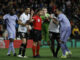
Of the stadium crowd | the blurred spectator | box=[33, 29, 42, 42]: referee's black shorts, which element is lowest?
the blurred spectator

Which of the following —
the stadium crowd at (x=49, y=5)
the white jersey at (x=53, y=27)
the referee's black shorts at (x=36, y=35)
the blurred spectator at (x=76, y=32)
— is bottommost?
the blurred spectator at (x=76, y=32)

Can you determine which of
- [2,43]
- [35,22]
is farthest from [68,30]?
[2,43]

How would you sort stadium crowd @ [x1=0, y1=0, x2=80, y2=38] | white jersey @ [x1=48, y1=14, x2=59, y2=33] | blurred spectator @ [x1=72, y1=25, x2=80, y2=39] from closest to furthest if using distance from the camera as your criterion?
1. white jersey @ [x1=48, y1=14, x2=59, y2=33]
2. blurred spectator @ [x1=72, y1=25, x2=80, y2=39]
3. stadium crowd @ [x1=0, y1=0, x2=80, y2=38]

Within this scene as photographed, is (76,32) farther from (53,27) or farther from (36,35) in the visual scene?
(36,35)

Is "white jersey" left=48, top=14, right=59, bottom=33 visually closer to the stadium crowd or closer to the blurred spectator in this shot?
the blurred spectator

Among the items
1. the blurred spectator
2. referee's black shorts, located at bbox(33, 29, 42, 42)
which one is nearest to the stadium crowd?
the blurred spectator

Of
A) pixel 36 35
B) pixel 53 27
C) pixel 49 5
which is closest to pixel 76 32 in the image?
pixel 49 5

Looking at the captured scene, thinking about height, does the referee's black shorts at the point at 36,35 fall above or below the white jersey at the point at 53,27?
below

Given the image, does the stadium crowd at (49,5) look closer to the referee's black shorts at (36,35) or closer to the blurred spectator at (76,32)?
the blurred spectator at (76,32)

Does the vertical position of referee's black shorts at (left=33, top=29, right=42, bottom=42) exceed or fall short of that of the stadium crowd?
it falls short

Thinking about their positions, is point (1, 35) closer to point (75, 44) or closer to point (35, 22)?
point (75, 44)

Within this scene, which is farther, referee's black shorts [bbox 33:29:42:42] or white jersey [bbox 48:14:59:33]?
white jersey [bbox 48:14:59:33]

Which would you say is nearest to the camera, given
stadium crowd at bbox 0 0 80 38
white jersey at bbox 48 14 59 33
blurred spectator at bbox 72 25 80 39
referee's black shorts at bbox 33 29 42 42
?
referee's black shorts at bbox 33 29 42 42

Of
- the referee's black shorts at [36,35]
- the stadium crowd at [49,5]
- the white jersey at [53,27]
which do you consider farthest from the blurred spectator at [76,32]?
the referee's black shorts at [36,35]
